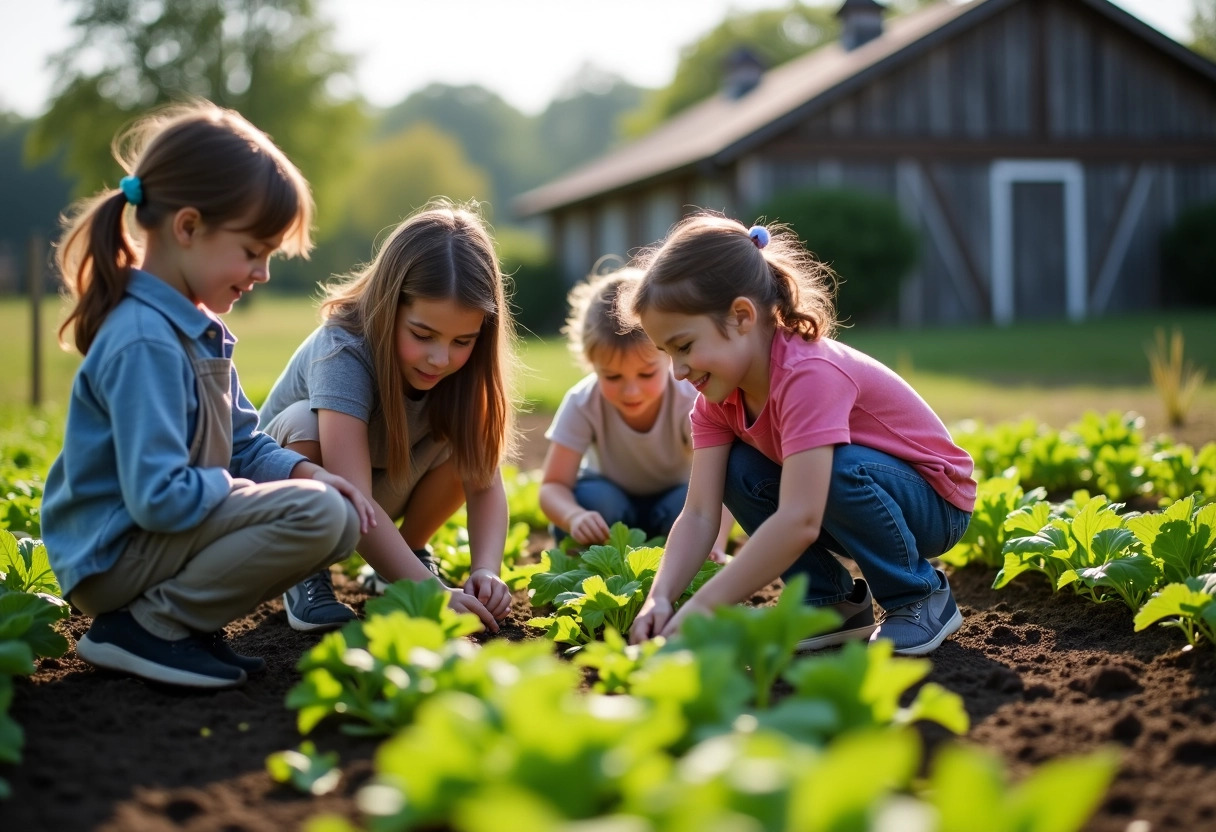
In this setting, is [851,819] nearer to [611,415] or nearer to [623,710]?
[623,710]

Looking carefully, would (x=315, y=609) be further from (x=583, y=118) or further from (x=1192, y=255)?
(x=583, y=118)

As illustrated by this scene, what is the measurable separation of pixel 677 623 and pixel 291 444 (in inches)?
56.6

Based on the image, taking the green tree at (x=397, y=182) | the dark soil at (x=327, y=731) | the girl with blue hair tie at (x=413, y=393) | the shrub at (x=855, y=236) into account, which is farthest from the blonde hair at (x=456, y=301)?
the green tree at (x=397, y=182)

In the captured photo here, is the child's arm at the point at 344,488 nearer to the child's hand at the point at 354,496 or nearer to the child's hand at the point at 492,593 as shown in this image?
the child's hand at the point at 354,496

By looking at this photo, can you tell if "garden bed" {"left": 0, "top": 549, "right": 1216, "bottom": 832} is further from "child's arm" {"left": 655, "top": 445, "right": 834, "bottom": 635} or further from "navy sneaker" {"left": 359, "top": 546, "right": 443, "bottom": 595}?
"navy sneaker" {"left": 359, "top": 546, "right": 443, "bottom": 595}

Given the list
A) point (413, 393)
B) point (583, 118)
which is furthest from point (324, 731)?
point (583, 118)

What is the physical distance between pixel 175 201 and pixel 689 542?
151cm

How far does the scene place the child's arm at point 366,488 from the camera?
3.21 m

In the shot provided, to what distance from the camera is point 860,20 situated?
22297mm

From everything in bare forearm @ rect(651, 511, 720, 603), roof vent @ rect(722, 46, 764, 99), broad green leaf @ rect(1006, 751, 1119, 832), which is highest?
roof vent @ rect(722, 46, 764, 99)

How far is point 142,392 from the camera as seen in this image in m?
2.52

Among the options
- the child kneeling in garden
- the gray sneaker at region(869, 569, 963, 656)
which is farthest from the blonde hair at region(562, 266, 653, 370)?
the gray sneaker at region(869, 569, 963, 656)

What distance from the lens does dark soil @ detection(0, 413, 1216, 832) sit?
196 cm

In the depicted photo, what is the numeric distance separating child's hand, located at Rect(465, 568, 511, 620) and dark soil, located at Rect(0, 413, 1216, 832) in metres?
0.09
